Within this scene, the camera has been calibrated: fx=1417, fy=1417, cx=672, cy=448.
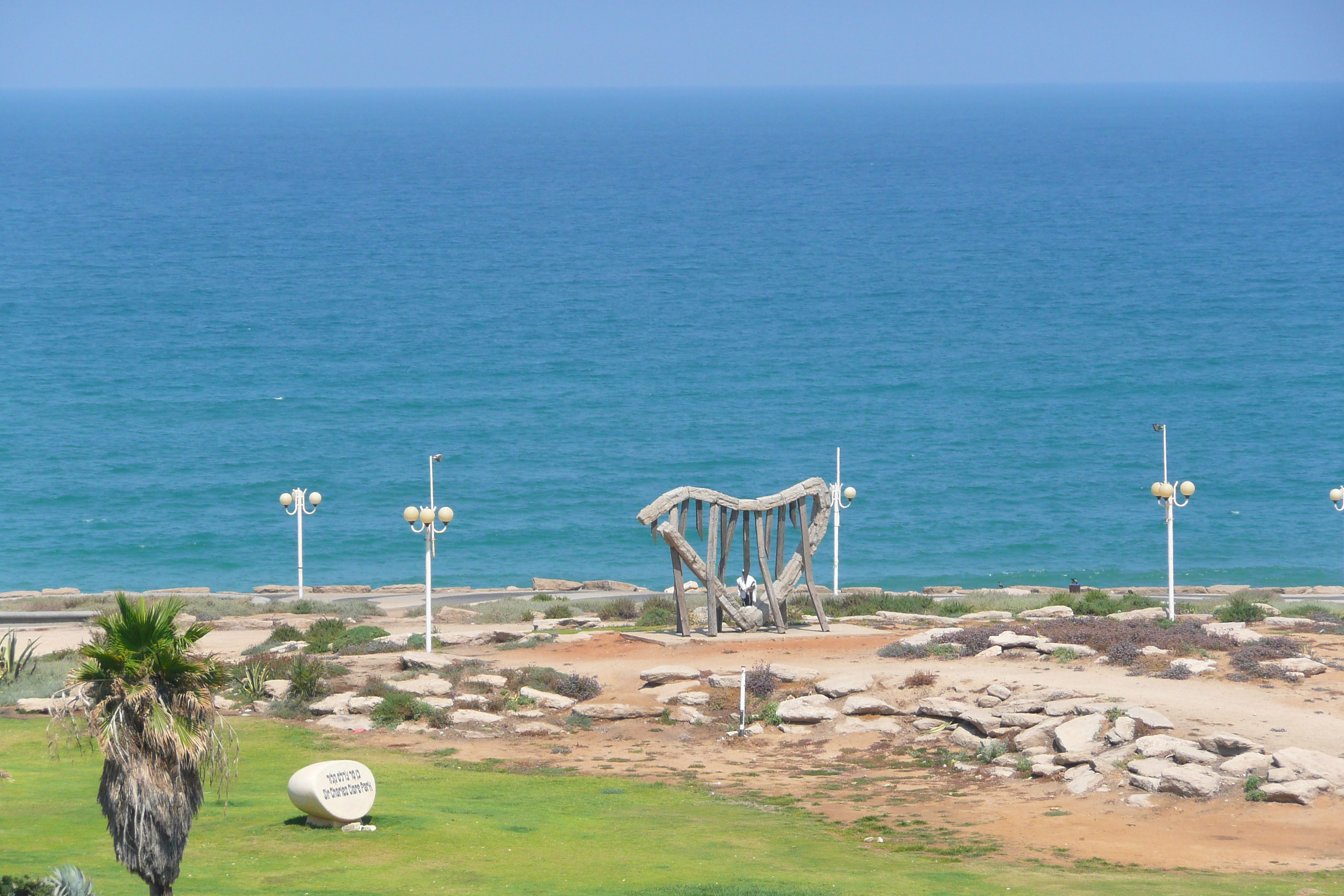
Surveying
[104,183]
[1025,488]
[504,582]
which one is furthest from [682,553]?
[104,183]

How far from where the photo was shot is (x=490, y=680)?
30609 millimetres

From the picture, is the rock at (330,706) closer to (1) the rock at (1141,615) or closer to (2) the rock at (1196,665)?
(2) the rock at (1196,665)

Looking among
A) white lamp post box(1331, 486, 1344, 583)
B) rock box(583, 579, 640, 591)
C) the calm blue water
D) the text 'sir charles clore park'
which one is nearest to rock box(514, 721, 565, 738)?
the text 'sir charles clore park'

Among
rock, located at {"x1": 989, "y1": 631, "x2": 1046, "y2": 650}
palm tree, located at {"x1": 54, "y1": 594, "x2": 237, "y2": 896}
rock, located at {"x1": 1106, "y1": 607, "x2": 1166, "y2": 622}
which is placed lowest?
rock, located at {"x1": 1106, "y1": 607, "x2": 1166, "y2": 622}

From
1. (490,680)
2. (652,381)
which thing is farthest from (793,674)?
(652,381)

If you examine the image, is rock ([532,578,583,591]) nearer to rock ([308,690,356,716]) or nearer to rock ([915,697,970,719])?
rock ([308,690,356,716])

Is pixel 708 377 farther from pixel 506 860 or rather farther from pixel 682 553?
pixel 506 860

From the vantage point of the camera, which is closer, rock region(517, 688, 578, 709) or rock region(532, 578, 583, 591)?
rock region(517, 688, 578, 709)

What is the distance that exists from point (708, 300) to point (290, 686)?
97.2 meters

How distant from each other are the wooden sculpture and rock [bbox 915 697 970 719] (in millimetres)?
7264

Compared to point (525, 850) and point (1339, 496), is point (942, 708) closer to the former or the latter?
point (525, 850)

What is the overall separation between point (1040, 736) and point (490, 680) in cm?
1170

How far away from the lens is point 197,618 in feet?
139

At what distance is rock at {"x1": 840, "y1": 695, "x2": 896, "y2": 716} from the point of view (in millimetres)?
28188
